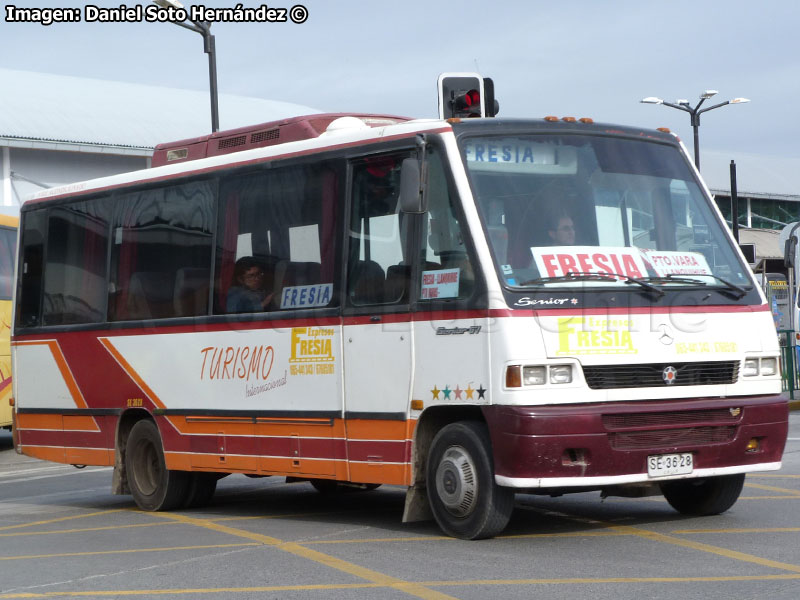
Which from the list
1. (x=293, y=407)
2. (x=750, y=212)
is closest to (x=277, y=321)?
(x=293, y=407)

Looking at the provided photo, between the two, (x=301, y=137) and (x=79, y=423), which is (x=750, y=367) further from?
(x=79, y=423)

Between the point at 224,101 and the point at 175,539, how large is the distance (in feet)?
152

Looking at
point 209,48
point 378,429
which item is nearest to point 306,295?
point 378,429

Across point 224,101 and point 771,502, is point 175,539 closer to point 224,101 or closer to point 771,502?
point 771,502

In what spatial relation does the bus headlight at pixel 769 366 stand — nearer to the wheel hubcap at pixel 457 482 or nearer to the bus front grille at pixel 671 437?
the bus front grille at pixel 671 437

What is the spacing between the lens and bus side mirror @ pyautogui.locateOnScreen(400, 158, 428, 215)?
906 cm

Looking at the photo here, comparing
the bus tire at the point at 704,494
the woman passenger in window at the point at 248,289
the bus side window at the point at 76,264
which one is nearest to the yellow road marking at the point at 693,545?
the bus tire at the point at 704,494

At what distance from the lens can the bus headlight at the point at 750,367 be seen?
9391 mm

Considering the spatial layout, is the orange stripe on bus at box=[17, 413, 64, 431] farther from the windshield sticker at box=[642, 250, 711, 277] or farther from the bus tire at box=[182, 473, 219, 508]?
the windshield sticker at box=[642, 250, 711, 277]

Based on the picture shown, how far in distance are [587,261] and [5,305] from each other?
14.2m

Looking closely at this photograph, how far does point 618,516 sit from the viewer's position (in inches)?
404

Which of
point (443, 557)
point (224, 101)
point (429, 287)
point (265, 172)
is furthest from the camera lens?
point (224, 101)

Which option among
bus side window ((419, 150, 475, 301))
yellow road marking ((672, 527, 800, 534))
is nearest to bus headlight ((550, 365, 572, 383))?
bus side window ((419, 150, 475, 301))

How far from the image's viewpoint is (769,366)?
9523 mm
